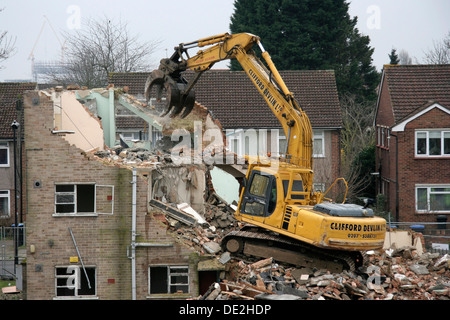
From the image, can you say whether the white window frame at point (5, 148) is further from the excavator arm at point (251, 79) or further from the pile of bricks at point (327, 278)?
the pile of bricks at point (327, 278)

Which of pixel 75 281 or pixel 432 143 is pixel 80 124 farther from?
pixel 432 143

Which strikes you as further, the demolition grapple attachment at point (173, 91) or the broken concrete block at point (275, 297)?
the demolition grapple attachment at point (173, 91)

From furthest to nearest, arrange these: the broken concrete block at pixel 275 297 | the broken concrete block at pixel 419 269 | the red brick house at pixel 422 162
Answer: the red brick house at pixel 422 162 → the broken concrete block at pixel 419 269 → the broken concrete block at pixel 275 297

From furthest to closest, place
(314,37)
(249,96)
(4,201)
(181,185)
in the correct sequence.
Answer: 1. (314,37)
2. (249,96)
3. (4,201)
4. (181,185)

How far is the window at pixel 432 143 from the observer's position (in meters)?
31.2

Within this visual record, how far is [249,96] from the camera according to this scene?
34.6 meters

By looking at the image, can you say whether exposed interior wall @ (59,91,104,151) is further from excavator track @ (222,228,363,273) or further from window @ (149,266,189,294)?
excavator track @ (222,228,363,273)

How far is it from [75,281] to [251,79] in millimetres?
7506

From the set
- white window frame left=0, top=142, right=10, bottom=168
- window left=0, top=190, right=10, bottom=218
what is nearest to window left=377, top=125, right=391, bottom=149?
white window frame left=0, top=142, right=10, bottom=168

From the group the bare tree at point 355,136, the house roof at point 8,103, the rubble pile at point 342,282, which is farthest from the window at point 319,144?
the rubble pile at point 342,282

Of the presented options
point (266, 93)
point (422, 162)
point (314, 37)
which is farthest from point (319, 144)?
point (266, 93)

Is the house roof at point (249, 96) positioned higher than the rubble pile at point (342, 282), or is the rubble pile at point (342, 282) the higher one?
the house roof at point (249, 96)

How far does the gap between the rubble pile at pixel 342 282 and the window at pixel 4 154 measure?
19.9 metres
